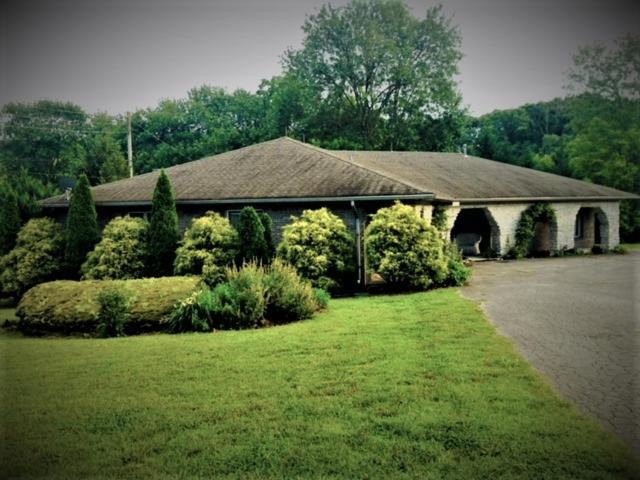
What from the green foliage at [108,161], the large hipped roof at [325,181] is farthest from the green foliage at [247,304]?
the green foliage at [108,161]

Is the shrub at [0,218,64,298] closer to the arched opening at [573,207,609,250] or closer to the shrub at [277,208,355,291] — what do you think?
the shrub at [277,208,355,291]

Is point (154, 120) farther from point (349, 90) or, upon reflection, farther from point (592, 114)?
point (592, 114)

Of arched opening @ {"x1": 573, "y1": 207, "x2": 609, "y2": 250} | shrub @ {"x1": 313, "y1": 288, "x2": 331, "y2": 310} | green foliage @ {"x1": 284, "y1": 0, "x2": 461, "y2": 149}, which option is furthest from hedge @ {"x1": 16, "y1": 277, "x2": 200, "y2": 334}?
green foliage @ {"x1": 284, "y1": 0, "x2": 461, "y2": 149}

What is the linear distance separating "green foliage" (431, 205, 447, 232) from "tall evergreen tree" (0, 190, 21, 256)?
16100 mm

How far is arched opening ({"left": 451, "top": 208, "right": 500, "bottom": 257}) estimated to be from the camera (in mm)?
24188

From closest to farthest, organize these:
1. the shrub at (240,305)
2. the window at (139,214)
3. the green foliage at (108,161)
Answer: the shrub at (240,305)
the window at (139,214)
the green foliage at (108,161)

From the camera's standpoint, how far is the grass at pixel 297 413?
15.2 ft

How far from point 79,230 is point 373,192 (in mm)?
10222

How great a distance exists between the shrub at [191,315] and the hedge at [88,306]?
0.30 meters

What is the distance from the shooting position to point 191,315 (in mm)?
10906

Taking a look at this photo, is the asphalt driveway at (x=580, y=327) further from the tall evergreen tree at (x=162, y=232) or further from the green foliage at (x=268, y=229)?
the tall evergreen tree at (x=162, y=232)

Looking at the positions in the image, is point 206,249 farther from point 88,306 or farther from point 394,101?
point 394,101

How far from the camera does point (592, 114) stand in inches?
1740

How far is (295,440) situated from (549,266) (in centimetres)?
1872
